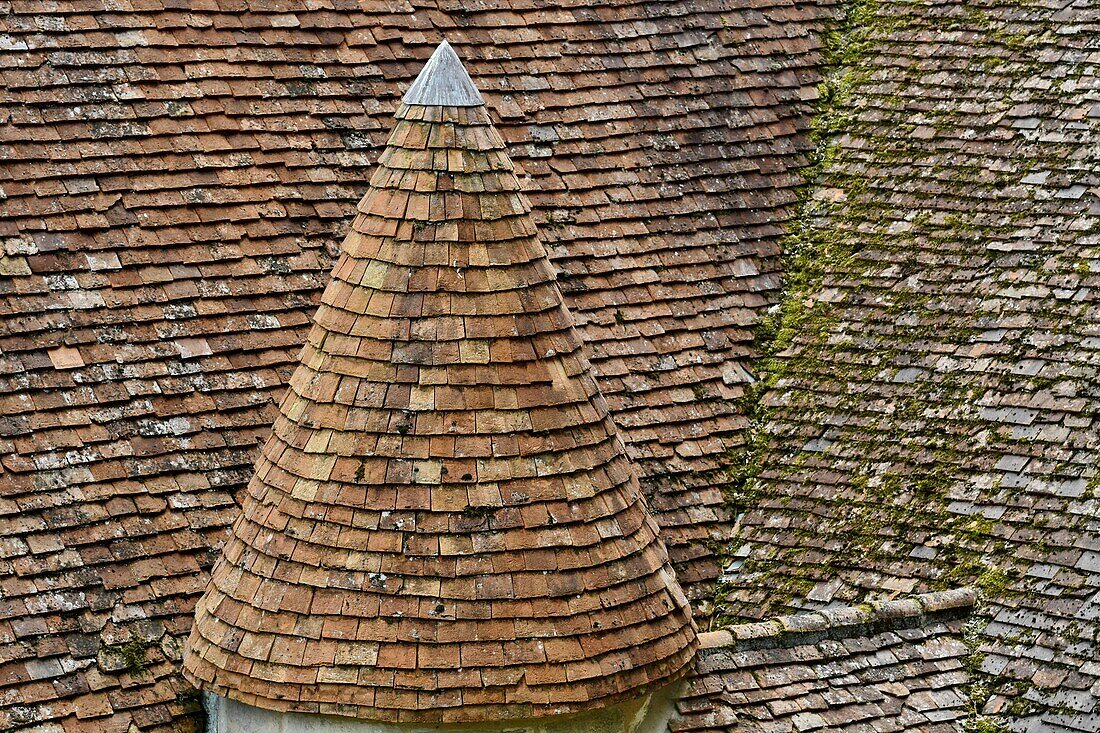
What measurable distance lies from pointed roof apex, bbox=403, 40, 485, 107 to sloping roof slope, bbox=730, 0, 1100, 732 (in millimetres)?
4296

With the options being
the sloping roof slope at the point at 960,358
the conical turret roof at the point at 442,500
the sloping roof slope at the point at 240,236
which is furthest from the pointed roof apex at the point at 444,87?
the sloping roof slope at the point at 960,358

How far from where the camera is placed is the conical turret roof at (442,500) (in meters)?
7.82

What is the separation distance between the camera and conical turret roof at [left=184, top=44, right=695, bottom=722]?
7824 millimetres

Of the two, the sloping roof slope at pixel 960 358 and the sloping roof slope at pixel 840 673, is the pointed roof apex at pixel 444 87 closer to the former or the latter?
the sloping roof slope at pixel 840 673

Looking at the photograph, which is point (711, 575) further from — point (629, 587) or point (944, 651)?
point (629, 587)

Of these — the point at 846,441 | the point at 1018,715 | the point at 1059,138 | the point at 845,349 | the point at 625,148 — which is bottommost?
the point at 1018,715

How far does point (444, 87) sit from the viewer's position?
8.61m

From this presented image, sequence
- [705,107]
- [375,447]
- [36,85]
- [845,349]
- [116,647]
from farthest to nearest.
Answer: [705,107], [845,349], [36,85], [116,647], [375,447]

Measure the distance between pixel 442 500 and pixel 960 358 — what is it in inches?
206

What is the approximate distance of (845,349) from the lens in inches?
490

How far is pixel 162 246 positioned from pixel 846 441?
503cm

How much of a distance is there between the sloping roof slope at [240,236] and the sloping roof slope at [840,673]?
46.7 inches

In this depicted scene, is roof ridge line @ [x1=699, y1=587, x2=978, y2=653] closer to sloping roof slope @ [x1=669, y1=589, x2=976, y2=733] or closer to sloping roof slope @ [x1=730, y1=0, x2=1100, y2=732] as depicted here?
sloping roof slope @ [x1=669, y1=589, x2=976, y2=733]

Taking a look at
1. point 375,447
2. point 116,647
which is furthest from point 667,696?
point 116,647
